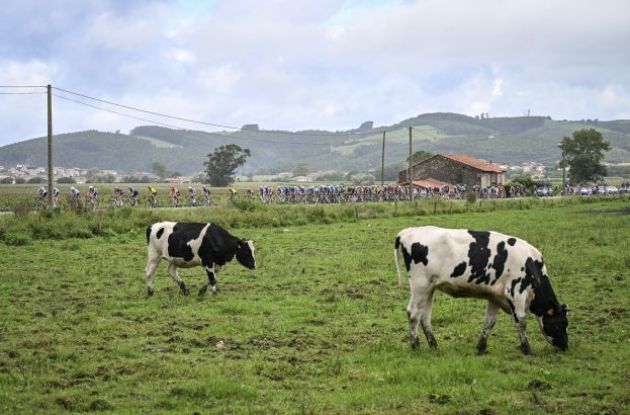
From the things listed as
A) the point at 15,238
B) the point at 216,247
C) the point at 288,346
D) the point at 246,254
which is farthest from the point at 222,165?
the point at 288,346

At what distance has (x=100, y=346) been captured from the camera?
12.6 metres

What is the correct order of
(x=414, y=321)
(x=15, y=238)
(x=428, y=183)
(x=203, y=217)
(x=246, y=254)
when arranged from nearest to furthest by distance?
(x=414, y=321) < (x=246, y=254) < (x=15, y=238) < (x=203, y=217) < (x=428, y=183)

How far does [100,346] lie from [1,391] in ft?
9.05

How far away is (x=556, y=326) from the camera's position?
40.5ft

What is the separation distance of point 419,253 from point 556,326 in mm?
2685

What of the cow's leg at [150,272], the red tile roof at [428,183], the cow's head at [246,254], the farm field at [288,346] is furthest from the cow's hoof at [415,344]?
the red tile roof at [428,183]

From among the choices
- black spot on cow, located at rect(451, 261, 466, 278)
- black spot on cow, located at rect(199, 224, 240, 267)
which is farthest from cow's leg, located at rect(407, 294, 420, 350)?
black spot on cow, located at rect(199, 224, 240, 267)

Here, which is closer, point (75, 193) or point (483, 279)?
point (483, 279)

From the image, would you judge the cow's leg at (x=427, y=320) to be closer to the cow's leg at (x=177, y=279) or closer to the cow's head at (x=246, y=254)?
the cow's leg at (x=177, y=279)

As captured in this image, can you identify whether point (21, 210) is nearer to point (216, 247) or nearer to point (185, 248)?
point (185, 248)

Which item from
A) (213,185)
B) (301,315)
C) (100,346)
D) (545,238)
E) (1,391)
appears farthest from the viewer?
(213,185)

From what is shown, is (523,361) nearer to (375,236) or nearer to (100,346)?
(100,346)

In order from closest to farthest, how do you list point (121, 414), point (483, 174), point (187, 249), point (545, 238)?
1. point (121, 414)
2. point (187, 249)
3. point (545, 238)
4. point (483, 174)

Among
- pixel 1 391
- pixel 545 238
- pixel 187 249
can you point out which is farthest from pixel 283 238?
pixel 1 391
